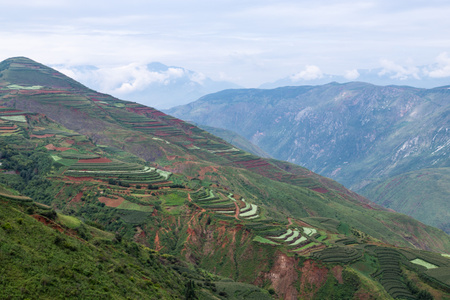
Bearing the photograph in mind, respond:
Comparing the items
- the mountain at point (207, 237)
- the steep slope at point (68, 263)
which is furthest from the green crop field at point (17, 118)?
the steep slope at point (68, 263)

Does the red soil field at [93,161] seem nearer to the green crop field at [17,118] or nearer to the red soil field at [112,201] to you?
the red soil field at [112,201]

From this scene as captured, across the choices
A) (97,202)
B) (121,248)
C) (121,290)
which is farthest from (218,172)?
(121,290)

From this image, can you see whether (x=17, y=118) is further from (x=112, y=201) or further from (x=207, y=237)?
(x=207, y=237)

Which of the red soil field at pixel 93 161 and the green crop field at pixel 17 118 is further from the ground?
the green crop field at pixel 17 118

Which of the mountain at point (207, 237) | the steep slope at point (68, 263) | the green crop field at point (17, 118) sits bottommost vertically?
the mountain at point (207, 237)

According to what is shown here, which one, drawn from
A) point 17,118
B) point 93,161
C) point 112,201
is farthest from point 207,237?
point 17,118

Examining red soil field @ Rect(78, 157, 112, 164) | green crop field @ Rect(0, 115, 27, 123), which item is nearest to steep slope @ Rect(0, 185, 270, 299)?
red soil field @ Rect(78, 157, 112, 164)

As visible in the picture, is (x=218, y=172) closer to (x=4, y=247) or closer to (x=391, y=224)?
(x=391, y=224)

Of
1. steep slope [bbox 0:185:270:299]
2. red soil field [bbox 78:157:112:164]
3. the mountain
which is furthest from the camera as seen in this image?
red soil field [bbox 78:157:112:164]

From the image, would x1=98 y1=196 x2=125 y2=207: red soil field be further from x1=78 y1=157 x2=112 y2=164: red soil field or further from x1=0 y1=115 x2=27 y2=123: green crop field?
x1=0 y1=115 x2=27 y2=123: green crop field

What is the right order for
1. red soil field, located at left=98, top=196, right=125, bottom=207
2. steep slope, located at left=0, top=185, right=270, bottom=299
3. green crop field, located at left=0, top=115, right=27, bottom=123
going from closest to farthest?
steep slope, located at left=0, top=185, right=270, bottom=299 → red soil field, located at left=98, top=196, right=125, bottom=207 → green crop field, located at left=0, top=115, right=27, bottom=123

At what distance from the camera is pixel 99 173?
385ft

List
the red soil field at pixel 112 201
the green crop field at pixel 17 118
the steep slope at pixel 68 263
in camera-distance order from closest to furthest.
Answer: the steep slope at pixel 68 263
the red soil field at pixel 112 201
the green crop field at pixel 17 118

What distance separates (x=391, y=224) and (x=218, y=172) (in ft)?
307
